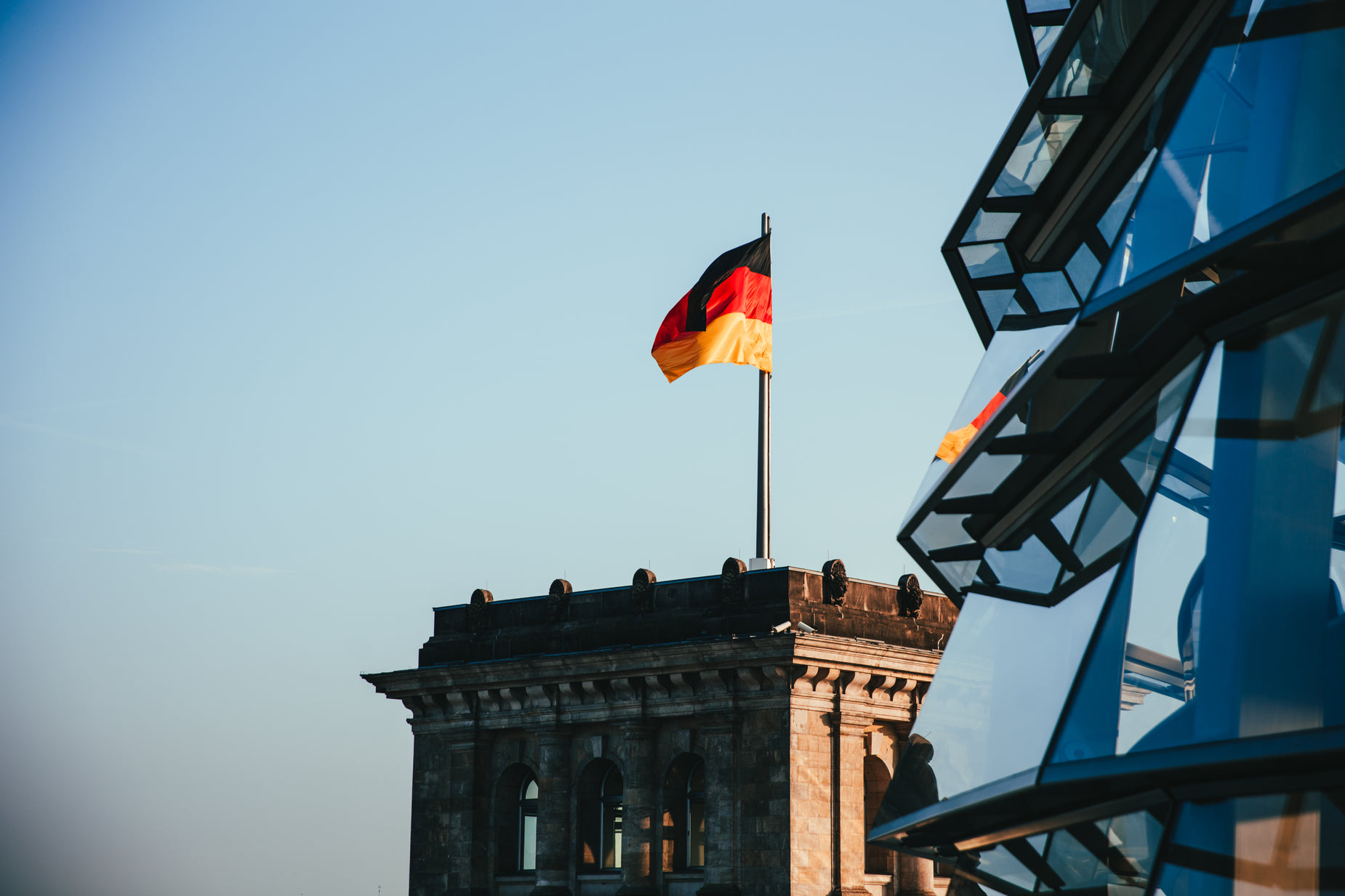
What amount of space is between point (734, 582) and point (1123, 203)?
1004 inches

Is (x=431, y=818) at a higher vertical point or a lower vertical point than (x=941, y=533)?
lower

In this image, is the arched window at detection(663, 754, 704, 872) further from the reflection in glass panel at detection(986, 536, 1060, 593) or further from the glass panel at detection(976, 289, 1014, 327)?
the reflection in glass panel at detection(986, 536, 1060, 593)

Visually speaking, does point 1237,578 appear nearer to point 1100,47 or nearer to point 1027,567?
point 1027,567

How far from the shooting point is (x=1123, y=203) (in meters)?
9.65

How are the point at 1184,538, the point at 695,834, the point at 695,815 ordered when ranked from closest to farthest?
the point at 1184,538 → the point at 695,834 → the point at 695,815

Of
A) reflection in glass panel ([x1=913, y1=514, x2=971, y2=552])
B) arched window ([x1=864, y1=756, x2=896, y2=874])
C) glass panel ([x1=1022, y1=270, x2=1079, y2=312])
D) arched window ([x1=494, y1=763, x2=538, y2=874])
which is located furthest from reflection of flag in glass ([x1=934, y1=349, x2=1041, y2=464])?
arched window ([x1=494, y1=763, x2=538, y2=874])

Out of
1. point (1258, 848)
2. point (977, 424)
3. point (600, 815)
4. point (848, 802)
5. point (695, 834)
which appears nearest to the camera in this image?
point (1258, 848)

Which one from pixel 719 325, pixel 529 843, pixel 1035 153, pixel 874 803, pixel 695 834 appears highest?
pixel 719 325

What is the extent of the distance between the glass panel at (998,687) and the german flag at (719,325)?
2580 centimetres

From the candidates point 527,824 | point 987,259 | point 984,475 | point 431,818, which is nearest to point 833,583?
point 527,824

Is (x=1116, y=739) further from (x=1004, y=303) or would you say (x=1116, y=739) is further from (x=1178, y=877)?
(x=1004, y=303)

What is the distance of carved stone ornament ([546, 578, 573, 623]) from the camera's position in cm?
3847

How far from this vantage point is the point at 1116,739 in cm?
657

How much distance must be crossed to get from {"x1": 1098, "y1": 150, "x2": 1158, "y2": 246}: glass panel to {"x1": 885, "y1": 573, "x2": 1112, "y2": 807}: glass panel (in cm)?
216
